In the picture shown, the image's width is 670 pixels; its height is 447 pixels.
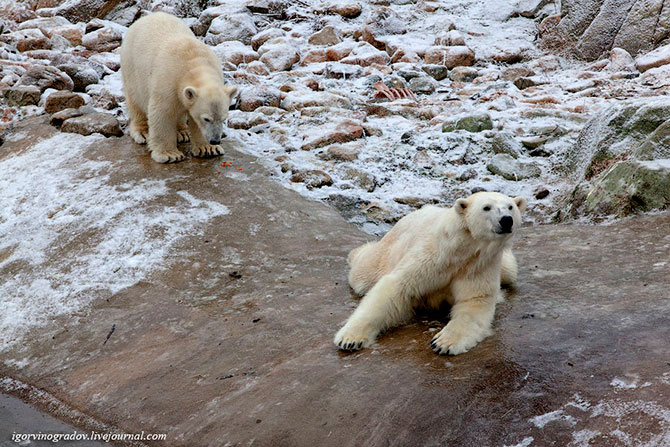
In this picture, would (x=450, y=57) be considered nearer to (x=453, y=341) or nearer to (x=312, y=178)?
(x=312, y=178)

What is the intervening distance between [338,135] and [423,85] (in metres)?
2.88

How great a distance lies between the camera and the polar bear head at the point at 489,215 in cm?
397

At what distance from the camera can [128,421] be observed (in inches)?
147

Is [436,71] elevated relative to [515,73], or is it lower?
lower

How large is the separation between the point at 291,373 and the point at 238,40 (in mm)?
11079

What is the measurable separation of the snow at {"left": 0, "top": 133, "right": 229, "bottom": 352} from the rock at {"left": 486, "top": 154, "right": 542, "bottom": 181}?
3.46 m

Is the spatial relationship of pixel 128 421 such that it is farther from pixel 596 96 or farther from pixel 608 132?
pixel 596 96

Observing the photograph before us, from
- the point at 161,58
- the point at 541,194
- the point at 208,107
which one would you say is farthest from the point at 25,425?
the point at 541,194

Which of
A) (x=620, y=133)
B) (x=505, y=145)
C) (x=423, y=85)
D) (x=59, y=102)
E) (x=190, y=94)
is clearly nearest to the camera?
(x=620, y=133)

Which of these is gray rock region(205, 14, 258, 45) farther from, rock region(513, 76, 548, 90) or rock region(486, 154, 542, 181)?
rock region(486, 154, 542, 181)

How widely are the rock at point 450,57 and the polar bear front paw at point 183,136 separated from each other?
214 inches

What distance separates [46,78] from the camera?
1016cm

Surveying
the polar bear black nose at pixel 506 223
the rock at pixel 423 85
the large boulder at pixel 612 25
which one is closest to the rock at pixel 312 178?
the rock at pixel 423 85

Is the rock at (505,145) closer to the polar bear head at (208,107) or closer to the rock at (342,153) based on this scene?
the rock at (342,153)
